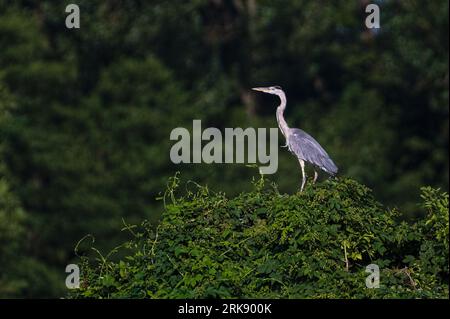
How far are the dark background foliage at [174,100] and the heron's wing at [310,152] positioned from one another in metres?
19.4

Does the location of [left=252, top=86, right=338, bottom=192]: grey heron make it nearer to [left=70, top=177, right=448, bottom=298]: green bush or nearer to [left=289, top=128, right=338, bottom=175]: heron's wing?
[left=289, top=128, right=338, bottom=175]: heron's wing

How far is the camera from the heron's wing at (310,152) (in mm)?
19750

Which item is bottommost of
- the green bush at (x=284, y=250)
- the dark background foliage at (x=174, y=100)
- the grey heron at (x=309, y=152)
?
the green bush at (x=284, y=250)

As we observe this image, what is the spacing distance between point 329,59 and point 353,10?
1.74m

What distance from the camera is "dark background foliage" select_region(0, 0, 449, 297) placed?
4269 centimetres

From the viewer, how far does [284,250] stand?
16.4 metres

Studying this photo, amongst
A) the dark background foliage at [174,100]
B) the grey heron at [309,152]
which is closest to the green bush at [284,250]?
the grey heron at [309,152]

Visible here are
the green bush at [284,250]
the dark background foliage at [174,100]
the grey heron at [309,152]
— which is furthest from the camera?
the dark background foliage at [174,100]

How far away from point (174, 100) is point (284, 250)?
29.2m

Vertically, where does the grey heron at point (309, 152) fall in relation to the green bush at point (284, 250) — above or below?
above

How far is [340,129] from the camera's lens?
154 ft

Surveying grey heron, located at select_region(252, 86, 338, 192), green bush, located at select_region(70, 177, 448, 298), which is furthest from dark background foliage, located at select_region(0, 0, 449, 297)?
green bush, located at select_region(70, 177, 448, 298)

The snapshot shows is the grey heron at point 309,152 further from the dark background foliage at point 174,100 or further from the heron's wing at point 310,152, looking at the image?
the dark background foliage at point 174,100

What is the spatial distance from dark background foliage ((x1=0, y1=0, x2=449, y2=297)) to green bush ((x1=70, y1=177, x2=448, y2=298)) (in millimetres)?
22175
